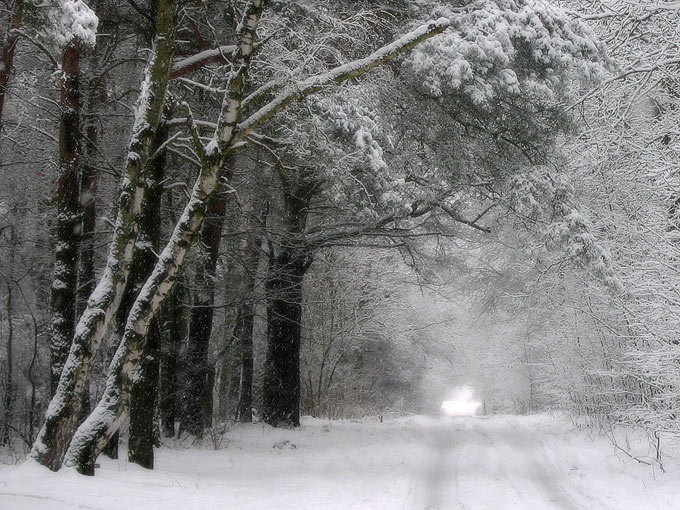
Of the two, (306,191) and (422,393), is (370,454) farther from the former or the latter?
(422,393)

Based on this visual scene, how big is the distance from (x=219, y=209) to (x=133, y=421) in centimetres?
516

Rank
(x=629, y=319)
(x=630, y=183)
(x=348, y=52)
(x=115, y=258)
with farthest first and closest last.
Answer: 1. (x=630, y=183)
2. (x=629, y=319)
3. (x=348, y=52)
4. (x=115, y=258)

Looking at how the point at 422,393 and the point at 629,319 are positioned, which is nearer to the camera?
the point at 629,319

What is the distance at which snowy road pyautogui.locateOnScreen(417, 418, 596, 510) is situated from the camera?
816cm

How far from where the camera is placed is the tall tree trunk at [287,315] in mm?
14195

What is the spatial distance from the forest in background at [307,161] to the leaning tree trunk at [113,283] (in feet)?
0.08

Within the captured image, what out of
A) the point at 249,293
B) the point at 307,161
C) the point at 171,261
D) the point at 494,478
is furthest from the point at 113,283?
the point at 494,478

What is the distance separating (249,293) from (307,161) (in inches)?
138

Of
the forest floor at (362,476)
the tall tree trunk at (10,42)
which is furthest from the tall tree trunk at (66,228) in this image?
the forest floor at (362,476)

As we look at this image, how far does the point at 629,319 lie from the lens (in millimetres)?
10852

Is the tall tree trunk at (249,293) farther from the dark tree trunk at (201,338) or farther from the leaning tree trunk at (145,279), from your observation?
the leaning tree trunk at (145,279)

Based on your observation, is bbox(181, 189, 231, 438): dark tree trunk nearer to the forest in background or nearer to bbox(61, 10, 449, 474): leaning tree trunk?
the forest in background

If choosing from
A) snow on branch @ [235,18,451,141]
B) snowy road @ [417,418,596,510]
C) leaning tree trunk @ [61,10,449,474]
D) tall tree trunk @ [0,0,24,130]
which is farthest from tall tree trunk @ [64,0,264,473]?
snowy road @ [417,418,596,510]

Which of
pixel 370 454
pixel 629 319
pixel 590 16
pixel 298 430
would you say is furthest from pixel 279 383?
pixel 590 16
